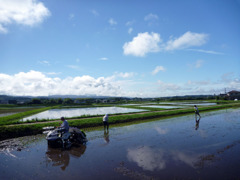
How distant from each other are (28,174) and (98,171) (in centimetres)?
354

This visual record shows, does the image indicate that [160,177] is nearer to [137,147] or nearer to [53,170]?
[137,147]

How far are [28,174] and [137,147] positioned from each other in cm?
673

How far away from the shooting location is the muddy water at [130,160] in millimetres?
7184

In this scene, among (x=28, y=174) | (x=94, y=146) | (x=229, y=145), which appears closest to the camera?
(x=28, y=174)

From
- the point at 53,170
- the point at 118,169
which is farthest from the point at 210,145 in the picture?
the point at 53,170

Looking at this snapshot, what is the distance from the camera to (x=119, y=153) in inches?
384

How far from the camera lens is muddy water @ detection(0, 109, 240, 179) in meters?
7.18

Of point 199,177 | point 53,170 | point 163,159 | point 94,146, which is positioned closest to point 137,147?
point 163,159

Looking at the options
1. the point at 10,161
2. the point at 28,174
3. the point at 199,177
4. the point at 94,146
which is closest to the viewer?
the point at 199,177

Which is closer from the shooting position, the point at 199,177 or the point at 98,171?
the point at 199,177

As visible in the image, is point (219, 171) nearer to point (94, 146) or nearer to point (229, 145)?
point (229, 145)

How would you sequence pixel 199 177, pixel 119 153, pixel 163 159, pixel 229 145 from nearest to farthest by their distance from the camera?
pixel 199 177 → pixel 163 159 → pixel 119 153 → pixel 229 145

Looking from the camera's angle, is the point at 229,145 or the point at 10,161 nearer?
the point at 10,161

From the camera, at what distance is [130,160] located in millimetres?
8625
